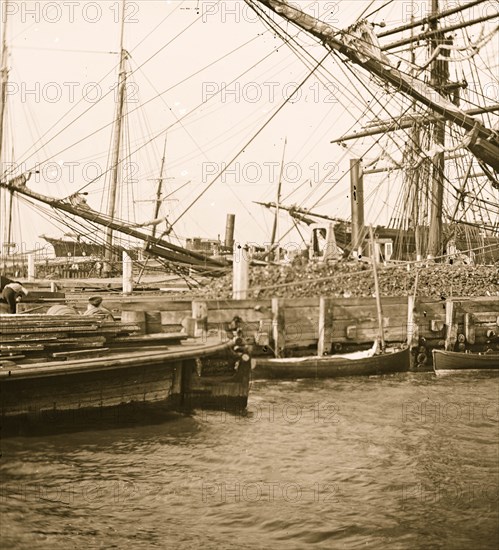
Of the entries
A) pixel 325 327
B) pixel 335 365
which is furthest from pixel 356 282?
pixel 335 365

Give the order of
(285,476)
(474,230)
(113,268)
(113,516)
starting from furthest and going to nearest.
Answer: (474,230), (113,268), (285,476), (113,516)

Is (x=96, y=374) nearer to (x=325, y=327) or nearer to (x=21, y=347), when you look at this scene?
(x=21, y=347)

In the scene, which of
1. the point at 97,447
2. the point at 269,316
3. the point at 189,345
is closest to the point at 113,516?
the point at 97,447

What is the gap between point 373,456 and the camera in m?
9.45

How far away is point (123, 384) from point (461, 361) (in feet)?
33.2

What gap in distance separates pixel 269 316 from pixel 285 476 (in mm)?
8569

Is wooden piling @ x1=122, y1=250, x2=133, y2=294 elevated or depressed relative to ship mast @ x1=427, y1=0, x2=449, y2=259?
depressed

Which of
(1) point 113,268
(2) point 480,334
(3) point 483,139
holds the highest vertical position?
(3) point 483,139

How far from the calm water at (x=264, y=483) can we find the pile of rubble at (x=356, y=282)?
8934 millimetres

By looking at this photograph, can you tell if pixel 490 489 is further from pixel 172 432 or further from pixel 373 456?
pixel 172 432

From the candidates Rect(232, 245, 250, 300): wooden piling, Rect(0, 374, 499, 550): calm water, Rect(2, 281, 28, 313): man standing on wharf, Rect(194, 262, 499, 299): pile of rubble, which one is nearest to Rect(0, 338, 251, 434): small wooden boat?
Rect(0, 374, 499, 550): calm water

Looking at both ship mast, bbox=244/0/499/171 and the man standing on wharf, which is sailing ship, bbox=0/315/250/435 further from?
ship mast, bbox=244/0/499/171

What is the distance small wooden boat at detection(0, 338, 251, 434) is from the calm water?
391 millimetres

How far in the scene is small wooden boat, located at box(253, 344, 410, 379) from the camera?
613 inches
